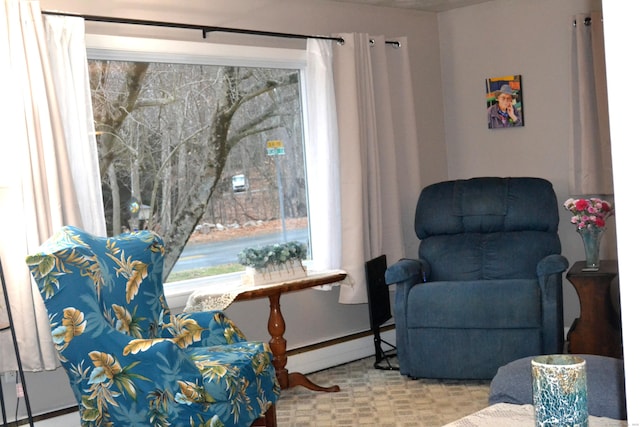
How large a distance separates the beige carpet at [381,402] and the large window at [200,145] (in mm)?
974

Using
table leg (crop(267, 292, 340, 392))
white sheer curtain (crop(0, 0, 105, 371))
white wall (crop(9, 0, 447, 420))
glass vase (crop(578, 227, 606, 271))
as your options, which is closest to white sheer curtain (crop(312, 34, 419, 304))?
white wall (crop(9, 0, 447, 420))

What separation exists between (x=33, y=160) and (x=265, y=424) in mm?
1590

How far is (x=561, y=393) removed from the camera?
1864 mm

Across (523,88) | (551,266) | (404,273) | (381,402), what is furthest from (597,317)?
(523,88)

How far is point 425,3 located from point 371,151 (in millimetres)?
1202

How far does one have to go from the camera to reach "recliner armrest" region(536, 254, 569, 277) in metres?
4.23

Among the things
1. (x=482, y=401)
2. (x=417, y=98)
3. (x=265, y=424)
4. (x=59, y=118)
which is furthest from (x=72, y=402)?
(x=417, y=98)

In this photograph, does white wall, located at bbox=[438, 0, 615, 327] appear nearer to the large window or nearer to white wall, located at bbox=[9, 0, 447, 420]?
white wall, located at bbox=[9, 0, 447, 420]

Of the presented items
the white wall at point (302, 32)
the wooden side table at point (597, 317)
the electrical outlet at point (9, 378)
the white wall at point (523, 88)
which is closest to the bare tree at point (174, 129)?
the white wall at point (302, 32)

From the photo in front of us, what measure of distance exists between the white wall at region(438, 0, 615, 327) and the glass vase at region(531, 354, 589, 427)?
3.26 meters

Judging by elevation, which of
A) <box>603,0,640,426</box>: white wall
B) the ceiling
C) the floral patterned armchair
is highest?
the ceiling

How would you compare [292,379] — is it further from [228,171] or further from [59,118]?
Answer: [59,118]

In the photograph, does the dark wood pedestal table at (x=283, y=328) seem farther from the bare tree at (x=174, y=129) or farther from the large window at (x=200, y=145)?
the bare tree at (x=174, y=129)

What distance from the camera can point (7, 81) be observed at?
11.6 ft
